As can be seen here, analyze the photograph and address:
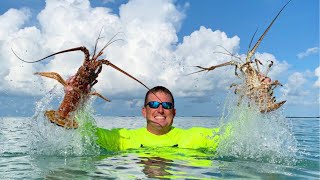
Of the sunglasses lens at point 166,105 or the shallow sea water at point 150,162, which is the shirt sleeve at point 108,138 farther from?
the sunglasses lens at point 166,105

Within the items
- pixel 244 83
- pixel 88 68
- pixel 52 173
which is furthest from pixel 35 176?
pixel 244 83

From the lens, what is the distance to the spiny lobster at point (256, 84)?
860cm

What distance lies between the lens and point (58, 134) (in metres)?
9.66

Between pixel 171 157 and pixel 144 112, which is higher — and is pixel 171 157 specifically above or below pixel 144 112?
below

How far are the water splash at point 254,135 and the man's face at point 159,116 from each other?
1269 mm

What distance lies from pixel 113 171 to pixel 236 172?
2.23 meters

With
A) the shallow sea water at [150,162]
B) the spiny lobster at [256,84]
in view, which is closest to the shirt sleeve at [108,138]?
the shallow sea water at [150,162]

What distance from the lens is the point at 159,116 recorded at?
9.41 metres

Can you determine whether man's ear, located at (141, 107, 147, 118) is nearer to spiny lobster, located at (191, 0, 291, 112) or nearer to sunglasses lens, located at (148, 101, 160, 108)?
sunglasses lens, located at (148, 101, 160, 108)

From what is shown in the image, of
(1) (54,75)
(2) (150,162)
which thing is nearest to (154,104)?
(2) (150,162)

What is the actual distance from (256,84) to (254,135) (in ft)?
5.01

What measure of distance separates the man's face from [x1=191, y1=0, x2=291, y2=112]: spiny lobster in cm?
119

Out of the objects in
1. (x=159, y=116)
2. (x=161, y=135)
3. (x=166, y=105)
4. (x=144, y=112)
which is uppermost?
(x=166, y=105)

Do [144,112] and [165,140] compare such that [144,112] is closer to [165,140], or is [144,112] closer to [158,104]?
[158,104]
